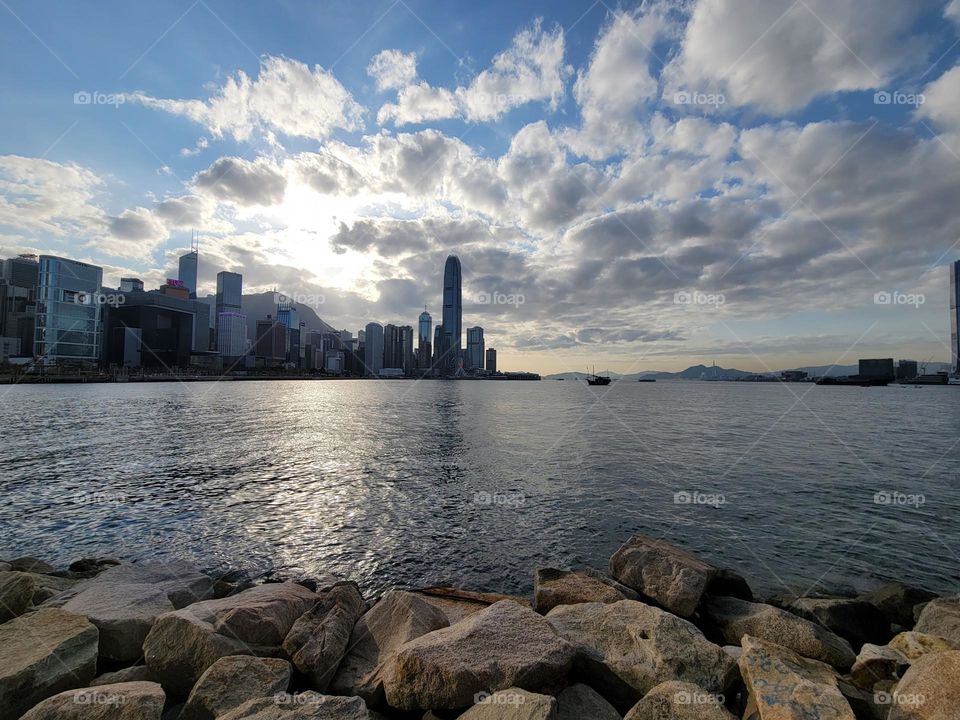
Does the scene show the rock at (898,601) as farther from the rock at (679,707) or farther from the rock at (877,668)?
the rock at (679,707)

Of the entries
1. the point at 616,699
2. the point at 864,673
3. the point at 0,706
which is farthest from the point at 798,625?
the point at 0,706

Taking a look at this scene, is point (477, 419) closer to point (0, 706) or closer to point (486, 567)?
point (486, 567)

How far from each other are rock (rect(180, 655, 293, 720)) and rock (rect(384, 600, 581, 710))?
5.60ft

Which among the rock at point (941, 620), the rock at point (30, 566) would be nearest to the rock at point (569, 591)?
the rock at point (941, 620)

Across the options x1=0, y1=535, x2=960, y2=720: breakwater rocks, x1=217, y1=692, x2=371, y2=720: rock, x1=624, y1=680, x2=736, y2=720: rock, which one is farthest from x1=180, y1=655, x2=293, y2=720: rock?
x1=624, y1=680, x2=736, y2=720: rock

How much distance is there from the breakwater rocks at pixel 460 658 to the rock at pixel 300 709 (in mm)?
24

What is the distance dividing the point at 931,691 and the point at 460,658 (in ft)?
20.3

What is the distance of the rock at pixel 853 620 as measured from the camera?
9391mm

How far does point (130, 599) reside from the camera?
30.3 feet

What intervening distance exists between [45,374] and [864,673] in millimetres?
258753

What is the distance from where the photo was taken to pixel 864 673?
709 centimetres

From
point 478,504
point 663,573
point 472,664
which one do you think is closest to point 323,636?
point 472,664

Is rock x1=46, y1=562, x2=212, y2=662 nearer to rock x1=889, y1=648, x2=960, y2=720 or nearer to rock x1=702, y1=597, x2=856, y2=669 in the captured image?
rock x1=702, y1=597, x2=856, y2=669

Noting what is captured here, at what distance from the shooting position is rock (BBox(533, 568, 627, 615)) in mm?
10055
